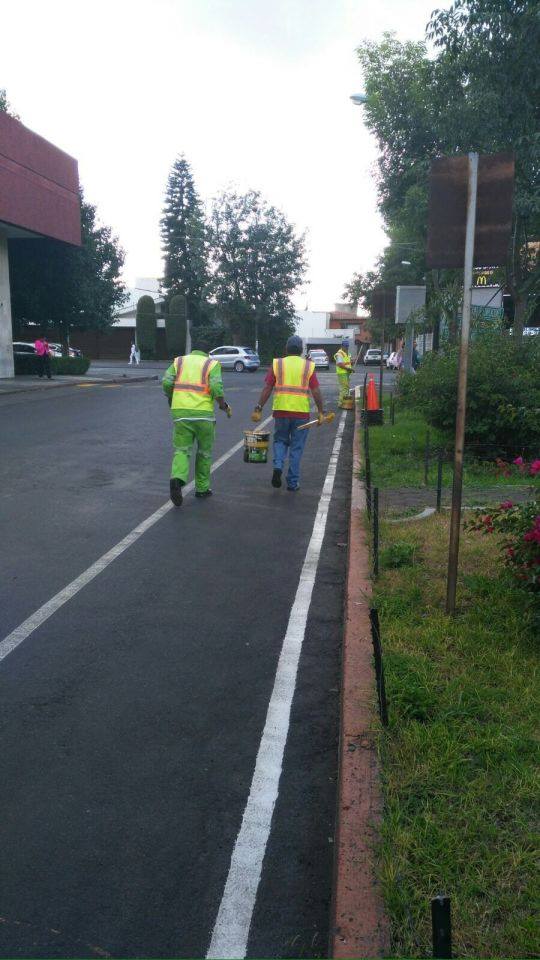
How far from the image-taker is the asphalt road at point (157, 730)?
2828 mm

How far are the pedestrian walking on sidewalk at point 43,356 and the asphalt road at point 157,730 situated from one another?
82.9 feet

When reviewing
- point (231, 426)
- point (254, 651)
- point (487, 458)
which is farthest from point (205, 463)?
point (231, 426)

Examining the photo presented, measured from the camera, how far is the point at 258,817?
3354 millimetres

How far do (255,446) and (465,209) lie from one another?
5531mm

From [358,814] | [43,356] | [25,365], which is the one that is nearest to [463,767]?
[358,814]

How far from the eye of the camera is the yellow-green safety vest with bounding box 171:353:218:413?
9352mm

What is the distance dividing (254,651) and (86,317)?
3669 cm

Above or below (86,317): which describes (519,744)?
below

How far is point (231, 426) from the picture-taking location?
18.1 meters

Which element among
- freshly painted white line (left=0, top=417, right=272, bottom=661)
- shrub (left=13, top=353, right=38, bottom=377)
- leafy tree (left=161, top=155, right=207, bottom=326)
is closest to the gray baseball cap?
freshly painted white line (left=0, top=417, right=272, bottom=661)

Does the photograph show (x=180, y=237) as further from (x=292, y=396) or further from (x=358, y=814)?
(x=358, y=814)

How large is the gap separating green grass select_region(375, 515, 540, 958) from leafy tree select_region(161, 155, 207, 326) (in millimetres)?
69396

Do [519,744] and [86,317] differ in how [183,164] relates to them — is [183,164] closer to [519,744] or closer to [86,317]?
[86,317]

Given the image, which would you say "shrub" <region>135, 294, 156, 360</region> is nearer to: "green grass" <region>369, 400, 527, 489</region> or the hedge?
the hedge
